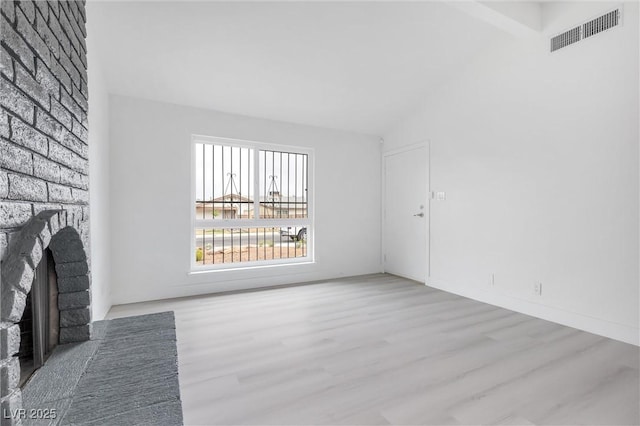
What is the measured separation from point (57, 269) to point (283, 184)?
115 inches

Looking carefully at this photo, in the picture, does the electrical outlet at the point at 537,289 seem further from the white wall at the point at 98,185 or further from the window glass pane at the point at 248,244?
the white wall at the point at 98,185

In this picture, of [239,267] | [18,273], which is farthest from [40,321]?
[239,267]

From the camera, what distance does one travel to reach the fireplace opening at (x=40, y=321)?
146 centimetres

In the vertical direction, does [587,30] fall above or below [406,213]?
above

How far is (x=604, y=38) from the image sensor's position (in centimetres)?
256

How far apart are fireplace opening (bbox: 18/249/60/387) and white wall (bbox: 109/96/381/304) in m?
1.75

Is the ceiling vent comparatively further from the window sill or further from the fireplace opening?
the fireplace opening

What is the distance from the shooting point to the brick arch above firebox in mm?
997

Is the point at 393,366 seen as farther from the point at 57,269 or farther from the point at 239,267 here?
the point at 239,267

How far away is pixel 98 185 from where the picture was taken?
2.72 metres

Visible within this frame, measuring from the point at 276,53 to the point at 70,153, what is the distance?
2.11 meters

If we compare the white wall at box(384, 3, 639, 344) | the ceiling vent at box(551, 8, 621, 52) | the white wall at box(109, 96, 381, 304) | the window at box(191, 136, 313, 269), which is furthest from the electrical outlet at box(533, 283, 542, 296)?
the window at box(191, 136, 313, 269)

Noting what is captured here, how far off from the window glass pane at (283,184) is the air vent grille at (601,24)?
10.5 feet

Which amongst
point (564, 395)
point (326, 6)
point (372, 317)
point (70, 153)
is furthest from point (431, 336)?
point (326, 6)
